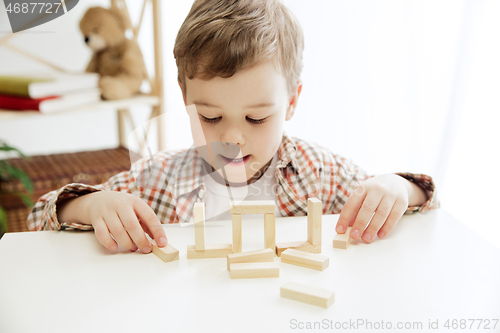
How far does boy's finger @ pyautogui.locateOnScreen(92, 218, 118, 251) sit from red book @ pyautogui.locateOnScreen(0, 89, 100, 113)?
0.89 meters

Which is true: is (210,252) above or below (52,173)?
above

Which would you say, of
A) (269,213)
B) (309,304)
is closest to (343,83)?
(269,213)

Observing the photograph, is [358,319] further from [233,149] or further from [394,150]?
[394,150]

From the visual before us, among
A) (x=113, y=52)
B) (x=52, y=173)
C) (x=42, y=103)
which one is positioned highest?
(x=113, y=52)

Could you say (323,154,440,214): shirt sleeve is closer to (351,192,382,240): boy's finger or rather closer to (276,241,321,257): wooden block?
(351,192,382,240): boy's finger

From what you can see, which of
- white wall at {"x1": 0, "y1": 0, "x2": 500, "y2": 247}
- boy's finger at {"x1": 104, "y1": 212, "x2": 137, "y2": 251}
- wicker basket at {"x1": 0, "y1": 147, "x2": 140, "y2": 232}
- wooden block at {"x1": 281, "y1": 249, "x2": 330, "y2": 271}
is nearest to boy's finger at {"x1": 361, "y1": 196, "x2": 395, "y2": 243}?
wooden block at {"x1": 281, "y1": 249, "x2": 330, "y2": 271}

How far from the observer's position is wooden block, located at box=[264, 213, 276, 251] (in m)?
0.57

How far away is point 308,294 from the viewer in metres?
0.45

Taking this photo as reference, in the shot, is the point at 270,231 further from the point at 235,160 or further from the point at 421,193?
the point at 421,193

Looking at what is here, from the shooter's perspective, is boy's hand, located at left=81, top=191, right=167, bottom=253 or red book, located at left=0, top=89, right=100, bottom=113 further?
red book, located at left=0, top=89, right=100, bottom=113

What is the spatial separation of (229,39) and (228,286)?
0.39 metres

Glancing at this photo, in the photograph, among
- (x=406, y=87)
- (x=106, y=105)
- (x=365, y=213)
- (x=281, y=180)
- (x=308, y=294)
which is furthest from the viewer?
(x=106, y=105)

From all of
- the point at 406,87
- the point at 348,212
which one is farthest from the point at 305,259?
the point at 406,87

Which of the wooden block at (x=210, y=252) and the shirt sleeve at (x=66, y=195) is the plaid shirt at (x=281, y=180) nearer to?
the shirt sleeve at (x=66, y=195)
